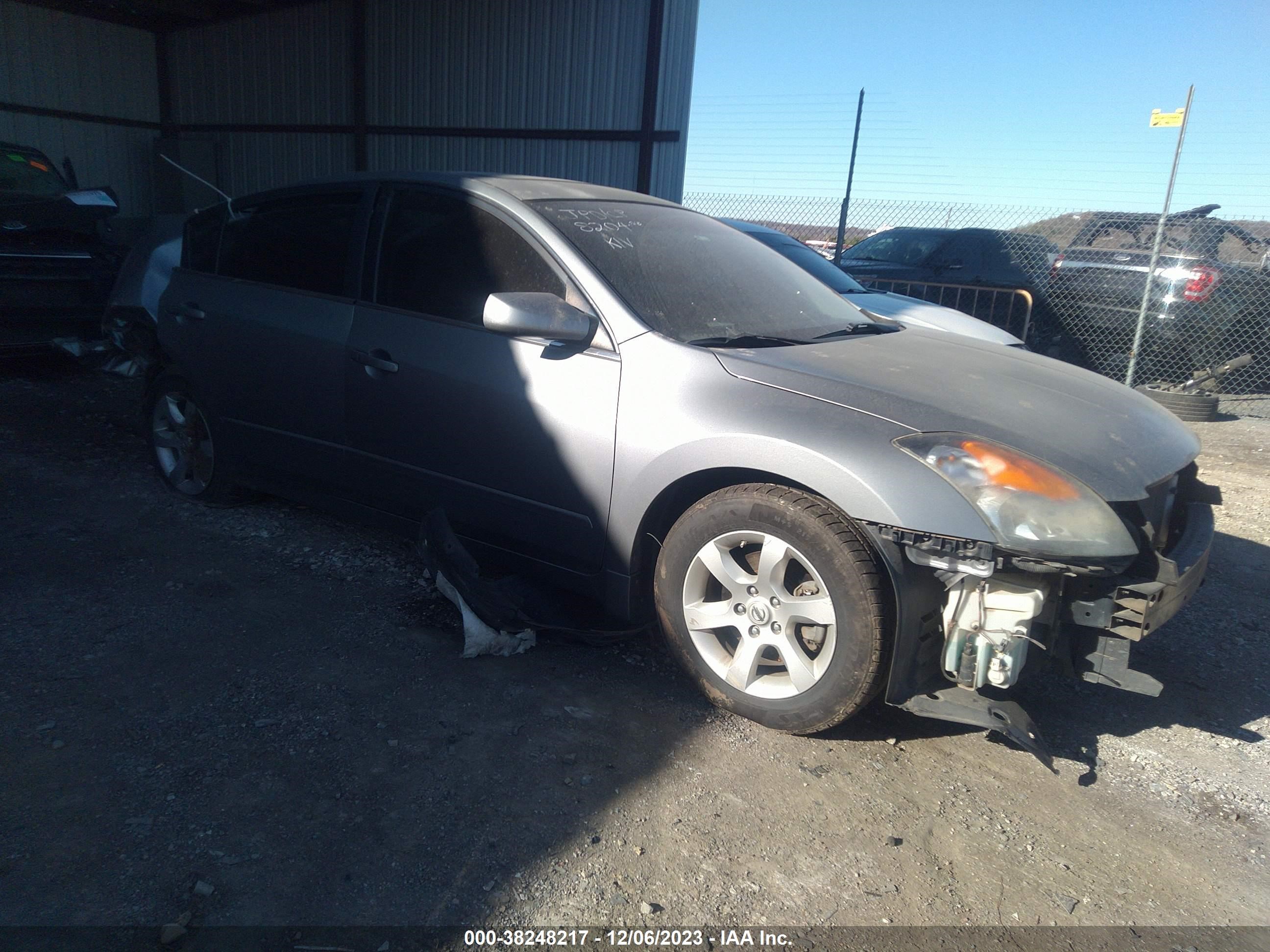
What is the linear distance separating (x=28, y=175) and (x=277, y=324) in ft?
18.0

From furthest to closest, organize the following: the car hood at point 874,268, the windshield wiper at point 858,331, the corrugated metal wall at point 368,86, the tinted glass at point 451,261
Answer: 1. the car hood at point 874,268
2. the corrugated metal wall at point 368,86
3. the windshield wiper at point 858,331
4. the tinted glass at point 451,261

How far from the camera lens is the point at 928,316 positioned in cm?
708

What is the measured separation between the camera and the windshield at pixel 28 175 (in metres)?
7.38

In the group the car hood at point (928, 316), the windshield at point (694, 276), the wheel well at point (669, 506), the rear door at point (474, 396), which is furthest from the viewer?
the car hood at point (928, 316)

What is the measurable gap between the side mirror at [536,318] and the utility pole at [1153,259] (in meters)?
7.32

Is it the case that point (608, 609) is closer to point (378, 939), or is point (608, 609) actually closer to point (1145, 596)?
point (378, 939)

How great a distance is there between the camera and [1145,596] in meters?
2.60

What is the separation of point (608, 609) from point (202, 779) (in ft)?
4.42

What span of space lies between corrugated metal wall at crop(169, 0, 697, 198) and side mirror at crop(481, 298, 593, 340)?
282 inches

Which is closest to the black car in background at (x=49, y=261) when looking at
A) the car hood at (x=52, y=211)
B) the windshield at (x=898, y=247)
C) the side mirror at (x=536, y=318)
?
the car hood at (x=52, y=211)

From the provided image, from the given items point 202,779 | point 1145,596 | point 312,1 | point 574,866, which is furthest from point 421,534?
point 312,1

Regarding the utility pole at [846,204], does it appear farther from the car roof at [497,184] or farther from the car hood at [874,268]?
the car roof at [497,184]

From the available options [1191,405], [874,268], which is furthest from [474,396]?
[874,268]

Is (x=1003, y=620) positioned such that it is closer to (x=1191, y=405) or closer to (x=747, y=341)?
(x=747, y=341)
